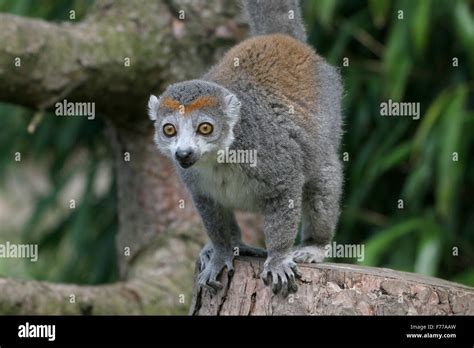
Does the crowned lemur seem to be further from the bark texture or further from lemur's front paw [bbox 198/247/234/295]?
the bark texture

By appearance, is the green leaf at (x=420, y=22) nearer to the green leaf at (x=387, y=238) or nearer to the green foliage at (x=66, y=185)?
the green leaf at (x=387, y=238)

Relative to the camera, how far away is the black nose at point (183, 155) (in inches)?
197

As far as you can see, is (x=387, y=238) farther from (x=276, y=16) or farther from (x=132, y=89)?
(x=132, y=89)

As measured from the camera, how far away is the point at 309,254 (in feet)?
18.7

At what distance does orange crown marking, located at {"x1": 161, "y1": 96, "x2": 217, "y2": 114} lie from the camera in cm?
520

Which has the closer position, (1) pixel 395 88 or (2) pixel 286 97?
(2) pixel 286 97

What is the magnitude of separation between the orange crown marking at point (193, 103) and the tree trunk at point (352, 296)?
1079 mm

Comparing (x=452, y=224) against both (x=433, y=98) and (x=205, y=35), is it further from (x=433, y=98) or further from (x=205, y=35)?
(x=205, y=35)

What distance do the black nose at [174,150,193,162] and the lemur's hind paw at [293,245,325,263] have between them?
1.03 meters

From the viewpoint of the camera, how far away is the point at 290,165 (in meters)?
5.49

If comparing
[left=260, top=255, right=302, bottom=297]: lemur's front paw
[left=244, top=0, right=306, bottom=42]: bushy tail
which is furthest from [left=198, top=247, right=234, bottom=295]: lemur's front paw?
[left=244, top=0, right=306, bottom=42]: bushy tail

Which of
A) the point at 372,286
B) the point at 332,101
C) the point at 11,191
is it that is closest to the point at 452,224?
the point at 332,101

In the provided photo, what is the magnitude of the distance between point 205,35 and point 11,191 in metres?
4.26

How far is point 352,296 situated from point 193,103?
1455mm
